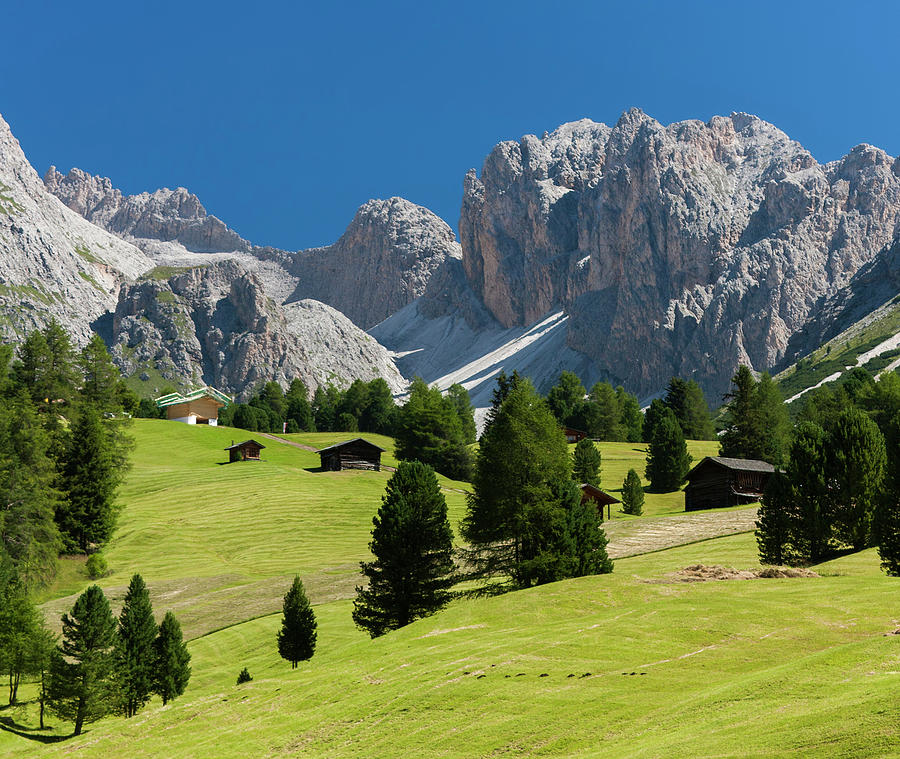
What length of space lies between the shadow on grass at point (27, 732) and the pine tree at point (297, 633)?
1108cm

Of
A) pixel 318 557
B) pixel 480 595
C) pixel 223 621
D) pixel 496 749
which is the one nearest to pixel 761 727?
pixel 496 749

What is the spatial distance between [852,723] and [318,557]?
58746 mm

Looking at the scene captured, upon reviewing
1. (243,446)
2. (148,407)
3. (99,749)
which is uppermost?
(148,407)

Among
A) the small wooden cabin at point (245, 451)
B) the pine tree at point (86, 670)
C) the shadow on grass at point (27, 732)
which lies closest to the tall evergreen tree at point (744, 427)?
the small wooden cabin at point (245, 451)

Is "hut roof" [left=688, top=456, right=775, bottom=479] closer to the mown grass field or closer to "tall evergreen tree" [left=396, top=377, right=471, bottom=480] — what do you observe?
the mown grass field

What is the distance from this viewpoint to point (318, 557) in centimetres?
7025

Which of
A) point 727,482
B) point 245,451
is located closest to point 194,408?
point 245,451

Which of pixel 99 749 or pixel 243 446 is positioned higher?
pixel 243 446

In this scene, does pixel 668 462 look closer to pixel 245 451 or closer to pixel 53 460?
pixel 245 451

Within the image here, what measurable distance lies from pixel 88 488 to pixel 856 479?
198ft

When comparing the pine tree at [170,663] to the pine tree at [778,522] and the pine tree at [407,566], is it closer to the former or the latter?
the pine tree at [407,566]

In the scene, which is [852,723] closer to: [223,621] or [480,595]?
[480,595]

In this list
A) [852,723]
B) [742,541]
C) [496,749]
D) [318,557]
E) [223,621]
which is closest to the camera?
[852,723]

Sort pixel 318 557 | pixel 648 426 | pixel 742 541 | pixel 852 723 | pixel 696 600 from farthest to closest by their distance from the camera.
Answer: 1. pixel 648 426
2. pixel 318 557
3. pixel 742 541
4. pixel 696 600
5. pixel 852 723
